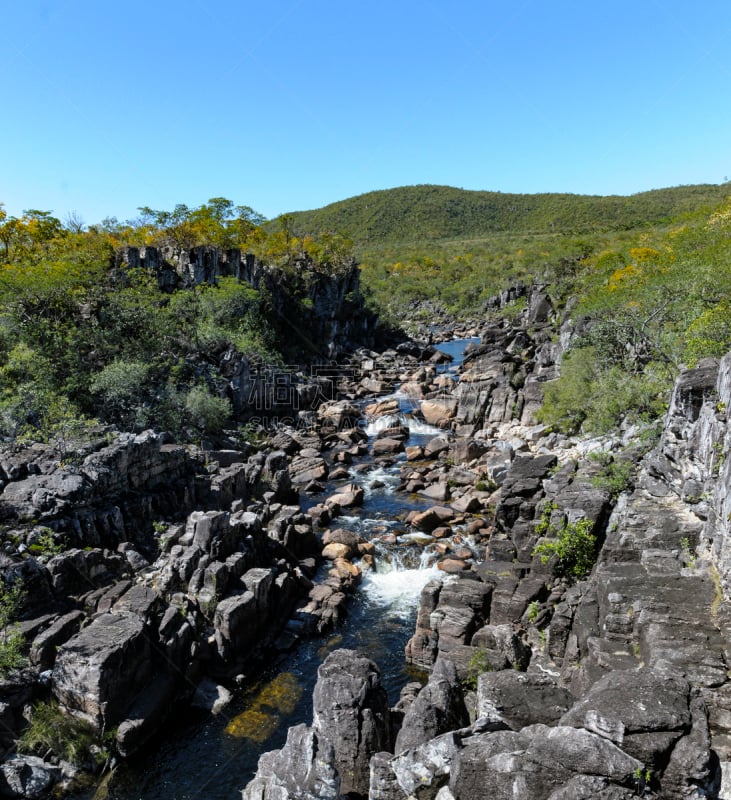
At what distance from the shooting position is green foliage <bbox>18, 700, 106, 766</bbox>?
1353 centimetres

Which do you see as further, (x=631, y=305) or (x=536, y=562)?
(x=631, y=305)

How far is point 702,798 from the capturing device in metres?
7.53

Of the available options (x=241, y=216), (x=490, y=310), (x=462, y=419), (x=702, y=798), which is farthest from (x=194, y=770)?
(x=490, y=310)

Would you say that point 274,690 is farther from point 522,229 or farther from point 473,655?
point 522,229

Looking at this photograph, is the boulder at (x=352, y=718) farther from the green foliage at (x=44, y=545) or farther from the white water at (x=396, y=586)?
the green foliage at (x=44, y=545)

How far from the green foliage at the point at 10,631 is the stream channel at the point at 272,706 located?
384 centimetres

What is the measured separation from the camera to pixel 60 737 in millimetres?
13727

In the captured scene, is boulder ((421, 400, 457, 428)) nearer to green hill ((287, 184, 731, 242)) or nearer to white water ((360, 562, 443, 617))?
white water ((360, 562, 443, 617))

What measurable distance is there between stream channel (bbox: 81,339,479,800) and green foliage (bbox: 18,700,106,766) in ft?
2.70

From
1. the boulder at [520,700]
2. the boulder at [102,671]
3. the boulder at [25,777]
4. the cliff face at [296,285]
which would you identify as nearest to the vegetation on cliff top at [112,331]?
the cliff face at [296,285]

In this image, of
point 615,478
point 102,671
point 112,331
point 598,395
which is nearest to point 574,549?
point 615,478

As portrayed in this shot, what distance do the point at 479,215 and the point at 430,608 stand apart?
7532 inches

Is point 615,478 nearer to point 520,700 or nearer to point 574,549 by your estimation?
point 574,549

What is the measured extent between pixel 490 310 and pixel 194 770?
95.7 m
